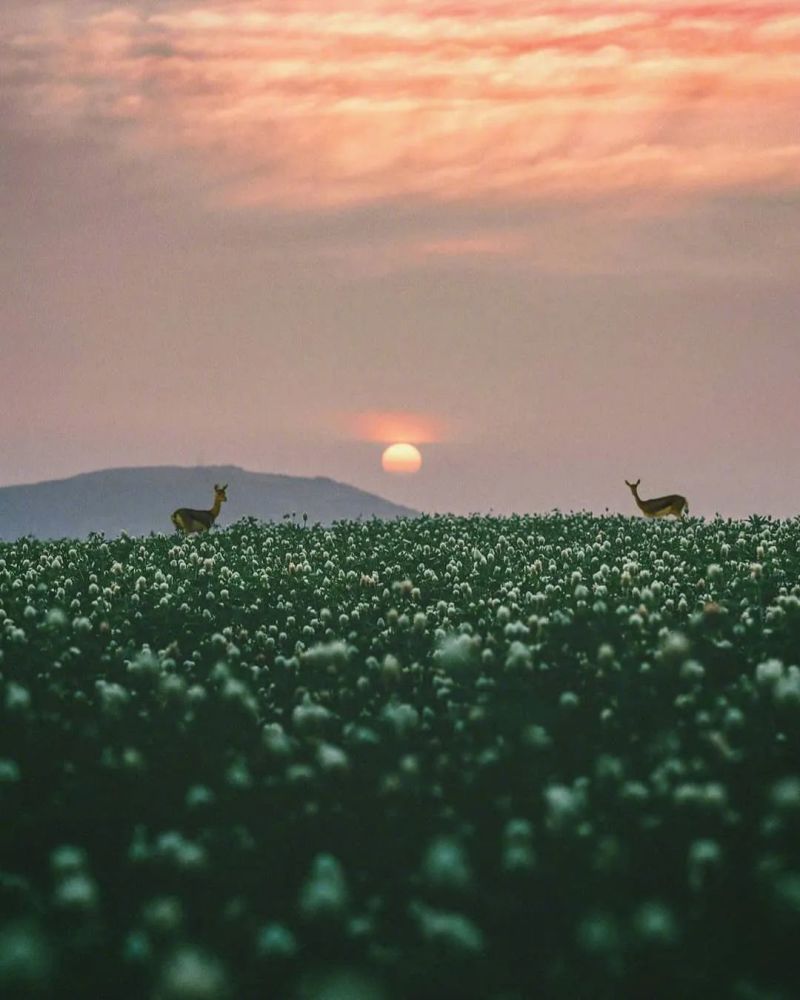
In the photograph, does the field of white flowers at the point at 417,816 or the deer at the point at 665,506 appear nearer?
the field of white flowers at the point at 417,816

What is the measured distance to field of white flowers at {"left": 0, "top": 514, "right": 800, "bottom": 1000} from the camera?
287 inches

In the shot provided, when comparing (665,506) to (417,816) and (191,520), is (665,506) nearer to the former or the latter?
(191,520)

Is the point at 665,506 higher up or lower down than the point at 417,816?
higher up

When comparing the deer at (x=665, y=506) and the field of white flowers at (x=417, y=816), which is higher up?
the deer at (x=665, y=506)

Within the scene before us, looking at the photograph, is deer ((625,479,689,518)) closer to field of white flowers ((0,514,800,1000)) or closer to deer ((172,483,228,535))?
deer ((172,483,228,535))

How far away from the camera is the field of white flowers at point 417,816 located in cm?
730

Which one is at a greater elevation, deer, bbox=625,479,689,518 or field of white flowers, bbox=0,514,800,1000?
deer, bbox=625,479,689,518

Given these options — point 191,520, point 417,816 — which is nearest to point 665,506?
point 191,520

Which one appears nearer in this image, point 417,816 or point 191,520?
point 417,816

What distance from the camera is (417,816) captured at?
9.02 metres

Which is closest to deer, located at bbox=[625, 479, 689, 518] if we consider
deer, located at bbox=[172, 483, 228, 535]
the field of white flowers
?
deer, located at bbox=[172, 483, 228, 535]

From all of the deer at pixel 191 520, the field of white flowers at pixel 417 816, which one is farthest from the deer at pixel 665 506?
the field of white flowers at pixel 417 816

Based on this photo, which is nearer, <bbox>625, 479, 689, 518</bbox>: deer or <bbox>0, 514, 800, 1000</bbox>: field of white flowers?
<bbox>0, 514, 800, 1000</bbox>: field of white flowers

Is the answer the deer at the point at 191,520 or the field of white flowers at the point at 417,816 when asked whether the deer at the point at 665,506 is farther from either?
the field of white flowers at the point at 417,816
